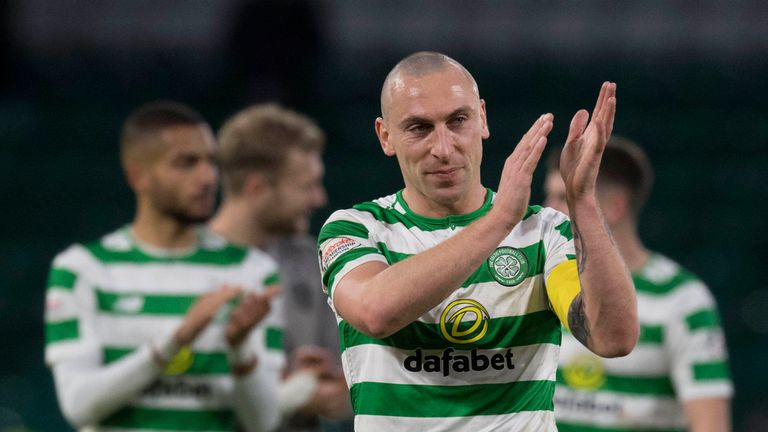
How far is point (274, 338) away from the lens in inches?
195

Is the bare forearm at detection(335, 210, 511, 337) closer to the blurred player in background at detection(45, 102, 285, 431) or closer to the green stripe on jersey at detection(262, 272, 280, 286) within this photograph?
the blurred player in background at detection(45, 102, 285, 431)

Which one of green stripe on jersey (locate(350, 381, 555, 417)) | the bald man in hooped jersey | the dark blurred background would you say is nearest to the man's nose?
the bald man in hooped jersey

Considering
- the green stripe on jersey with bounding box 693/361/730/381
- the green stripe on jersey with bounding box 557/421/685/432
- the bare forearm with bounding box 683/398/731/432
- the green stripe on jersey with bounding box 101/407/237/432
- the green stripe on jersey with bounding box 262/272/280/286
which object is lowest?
the green stripe on jersey with bounding box 557/421/685/432

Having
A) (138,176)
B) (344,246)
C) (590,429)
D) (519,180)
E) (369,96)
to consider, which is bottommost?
(590,429)

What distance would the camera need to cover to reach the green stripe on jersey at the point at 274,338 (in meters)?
4.93

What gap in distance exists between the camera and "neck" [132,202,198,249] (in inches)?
191

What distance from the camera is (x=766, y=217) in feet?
38.3

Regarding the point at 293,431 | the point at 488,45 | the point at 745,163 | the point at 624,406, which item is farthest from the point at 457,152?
the point at 488,45

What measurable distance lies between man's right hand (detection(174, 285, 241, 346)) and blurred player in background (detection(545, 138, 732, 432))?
58.6 inches

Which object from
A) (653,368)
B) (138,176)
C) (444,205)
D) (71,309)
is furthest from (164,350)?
(653,368)

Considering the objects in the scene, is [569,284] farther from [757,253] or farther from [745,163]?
[745,163]

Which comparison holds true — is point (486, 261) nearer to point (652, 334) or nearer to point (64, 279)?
point (652, 334)

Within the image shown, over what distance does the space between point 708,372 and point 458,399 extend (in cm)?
206

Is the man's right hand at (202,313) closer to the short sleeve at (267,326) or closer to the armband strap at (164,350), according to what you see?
the armband strap at (164,350)
